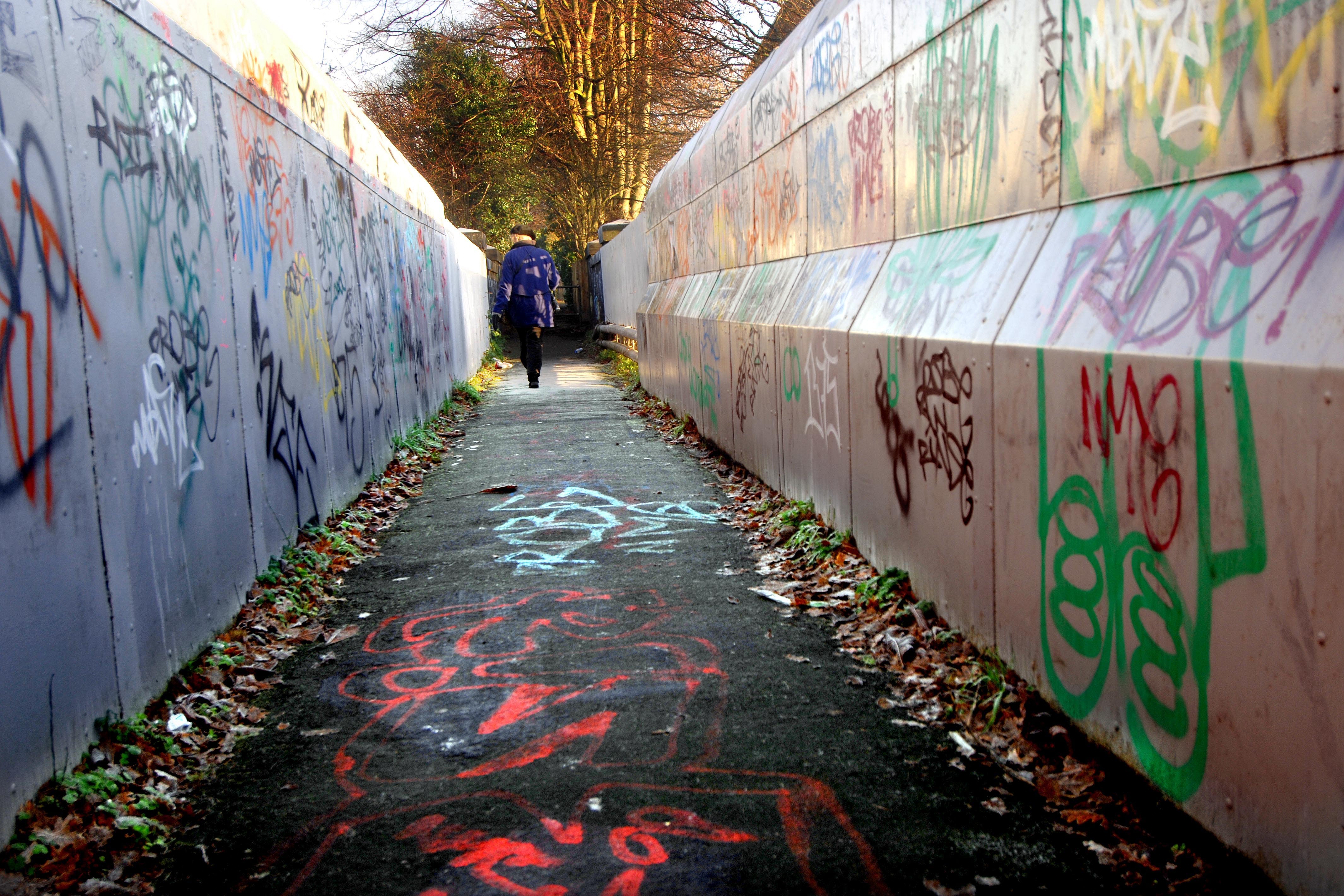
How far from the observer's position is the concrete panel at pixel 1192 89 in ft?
7.73

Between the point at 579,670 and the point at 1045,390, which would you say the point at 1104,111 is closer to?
the point at 1045,390

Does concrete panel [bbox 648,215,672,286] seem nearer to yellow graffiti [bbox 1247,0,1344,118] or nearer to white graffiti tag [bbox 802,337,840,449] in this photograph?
white graffiti tag [bbox 802,337,840,449]

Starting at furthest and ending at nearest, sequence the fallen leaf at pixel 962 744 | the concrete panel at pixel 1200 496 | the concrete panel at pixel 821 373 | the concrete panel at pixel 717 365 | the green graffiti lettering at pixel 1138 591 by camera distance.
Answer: the concrete panel at pixel 717 365 < the concrete panel at pixel 821 373 < the fallen leaf at pixel 962 744 < the green graffiti lettering at pixel 1138 591 < the concrete panel at pixel 1200 496

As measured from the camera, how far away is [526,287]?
1530 cm

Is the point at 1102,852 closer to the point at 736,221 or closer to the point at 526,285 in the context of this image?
the point at 736,221

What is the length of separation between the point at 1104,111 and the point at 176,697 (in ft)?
12.2

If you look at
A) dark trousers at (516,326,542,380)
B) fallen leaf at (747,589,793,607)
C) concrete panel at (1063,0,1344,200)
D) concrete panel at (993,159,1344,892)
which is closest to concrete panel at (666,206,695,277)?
dark trousers at (516,326,542,380)

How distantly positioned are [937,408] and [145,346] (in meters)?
2.98

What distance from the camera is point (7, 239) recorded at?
2.94 meters

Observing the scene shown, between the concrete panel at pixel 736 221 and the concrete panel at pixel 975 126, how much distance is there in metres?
3.48

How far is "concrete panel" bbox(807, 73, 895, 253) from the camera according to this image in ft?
17.7

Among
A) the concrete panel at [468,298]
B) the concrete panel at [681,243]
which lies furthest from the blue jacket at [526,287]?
the concrete panel at [681,243]

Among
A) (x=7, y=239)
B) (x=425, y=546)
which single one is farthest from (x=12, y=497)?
(x=425, y=546)

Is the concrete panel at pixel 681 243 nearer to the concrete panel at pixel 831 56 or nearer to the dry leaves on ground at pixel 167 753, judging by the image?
the concrete panel at pixel 831 56
